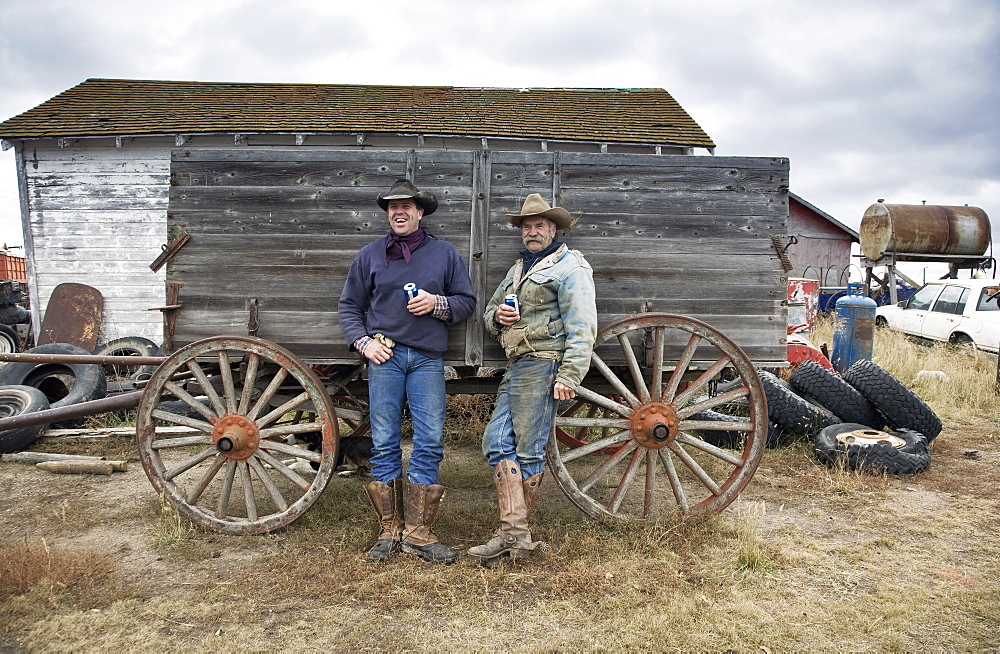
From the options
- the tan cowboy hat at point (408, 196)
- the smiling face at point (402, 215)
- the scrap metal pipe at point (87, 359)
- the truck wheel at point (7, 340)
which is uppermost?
the tan cowboy hat at point (408, 196)

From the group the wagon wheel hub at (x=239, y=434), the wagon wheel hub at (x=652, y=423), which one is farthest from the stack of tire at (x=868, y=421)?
the wagon wheel hub at (x=239, y=434)

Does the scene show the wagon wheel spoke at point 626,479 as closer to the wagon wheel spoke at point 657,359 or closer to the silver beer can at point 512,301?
the wagon wheel spoke at point 657,359

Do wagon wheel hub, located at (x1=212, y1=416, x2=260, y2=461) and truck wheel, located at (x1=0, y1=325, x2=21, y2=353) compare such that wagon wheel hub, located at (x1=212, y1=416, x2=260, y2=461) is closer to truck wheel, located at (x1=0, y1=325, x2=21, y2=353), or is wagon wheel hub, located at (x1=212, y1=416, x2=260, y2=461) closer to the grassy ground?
the grassy ground

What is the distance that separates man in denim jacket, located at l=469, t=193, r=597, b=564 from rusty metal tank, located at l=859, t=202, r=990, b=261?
603 inches

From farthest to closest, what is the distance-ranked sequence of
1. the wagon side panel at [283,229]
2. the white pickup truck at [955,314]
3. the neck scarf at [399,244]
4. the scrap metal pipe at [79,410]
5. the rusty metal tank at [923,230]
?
1. the rusty metal tank at [923,230]
2. the white pickup truck at [955,314]
3. the scrap metal pipe at [79,410]
4. the wagon side panel at [283,229]
5. the neck scarf at [399,244]

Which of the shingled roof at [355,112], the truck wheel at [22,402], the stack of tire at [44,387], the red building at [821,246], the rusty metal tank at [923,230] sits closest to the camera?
the stack of tire at [44,387]

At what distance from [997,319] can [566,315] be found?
9.74 m

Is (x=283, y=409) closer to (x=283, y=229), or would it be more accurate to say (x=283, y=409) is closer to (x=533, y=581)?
(x=283, y=229)

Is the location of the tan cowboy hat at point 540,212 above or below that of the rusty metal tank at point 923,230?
below

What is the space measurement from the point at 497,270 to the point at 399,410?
1.02m

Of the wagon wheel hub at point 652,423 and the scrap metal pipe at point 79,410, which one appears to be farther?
the scrap metal pipe at point 79,410

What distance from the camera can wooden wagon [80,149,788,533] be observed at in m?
3.74

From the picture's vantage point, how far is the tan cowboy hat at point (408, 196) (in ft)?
11.5

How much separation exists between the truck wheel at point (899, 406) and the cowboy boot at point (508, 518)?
3.85 meters
